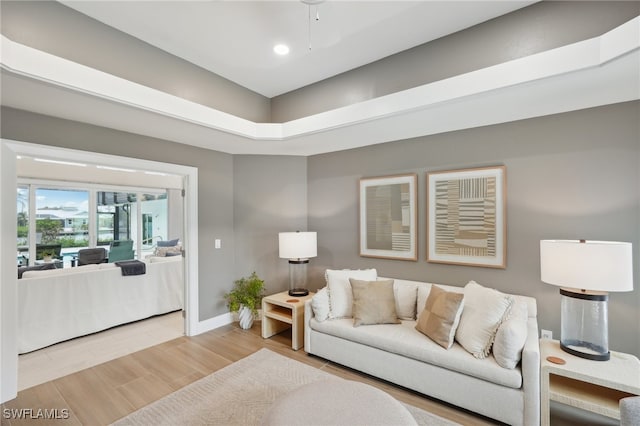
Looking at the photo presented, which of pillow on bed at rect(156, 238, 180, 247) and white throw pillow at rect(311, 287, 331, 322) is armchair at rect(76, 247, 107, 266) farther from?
white throw pillow at rect(311, 287, 331, 322)

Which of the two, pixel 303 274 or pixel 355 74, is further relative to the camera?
pixel 303 274

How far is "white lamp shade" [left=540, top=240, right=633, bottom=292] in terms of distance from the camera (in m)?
1.86

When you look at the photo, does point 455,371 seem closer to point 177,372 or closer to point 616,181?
point 616,181

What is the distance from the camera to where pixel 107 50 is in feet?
7.80

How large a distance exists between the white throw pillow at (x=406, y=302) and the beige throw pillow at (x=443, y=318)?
0.37 m

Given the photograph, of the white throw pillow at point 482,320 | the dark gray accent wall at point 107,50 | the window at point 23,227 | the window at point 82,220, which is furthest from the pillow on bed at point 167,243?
the white throw pillow at point 482,320

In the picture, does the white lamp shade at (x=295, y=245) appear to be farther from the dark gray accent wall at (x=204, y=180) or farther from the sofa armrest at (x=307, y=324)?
the dark gray accent wall at (x=204, y=180)

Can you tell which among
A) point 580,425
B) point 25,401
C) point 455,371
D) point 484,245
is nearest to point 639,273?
point 484,245

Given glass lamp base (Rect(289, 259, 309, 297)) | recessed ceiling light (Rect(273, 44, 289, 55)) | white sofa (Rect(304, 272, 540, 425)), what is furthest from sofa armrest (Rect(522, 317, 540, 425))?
recessed ceiling light (Rect(273, 44, 289, 55))

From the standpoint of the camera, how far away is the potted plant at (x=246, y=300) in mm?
3791

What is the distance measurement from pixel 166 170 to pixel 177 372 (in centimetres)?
218

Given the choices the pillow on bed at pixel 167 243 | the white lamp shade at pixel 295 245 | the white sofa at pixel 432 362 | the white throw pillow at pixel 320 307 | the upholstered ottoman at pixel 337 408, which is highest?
the white lamp shade at pixel 295 245

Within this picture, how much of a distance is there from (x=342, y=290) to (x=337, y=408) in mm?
1516

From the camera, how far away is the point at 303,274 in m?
3.73
